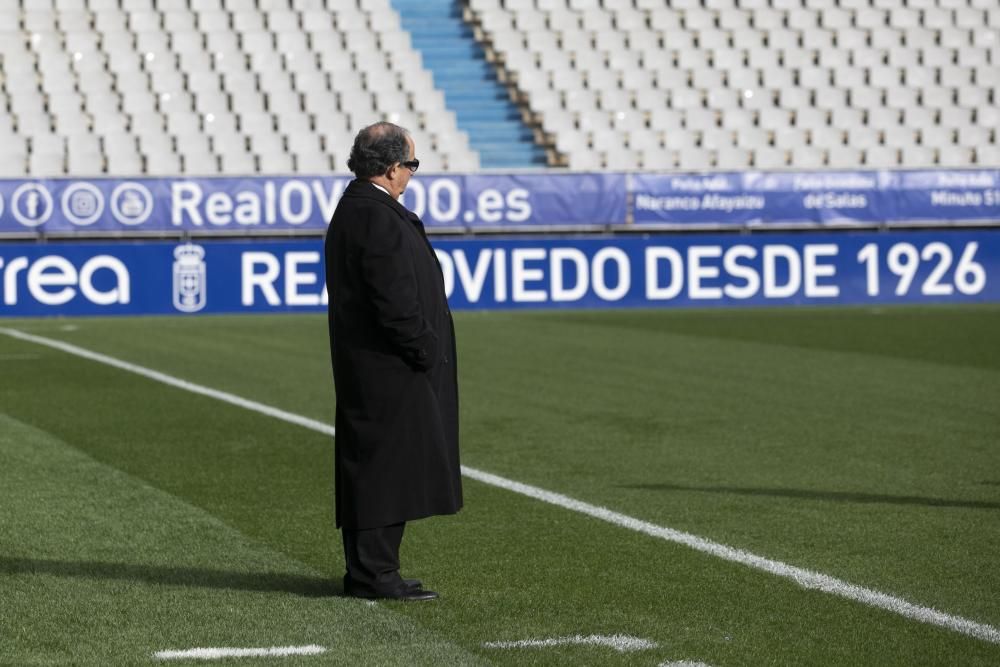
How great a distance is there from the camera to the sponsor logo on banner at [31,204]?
25.8 m

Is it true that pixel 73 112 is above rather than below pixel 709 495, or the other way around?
above

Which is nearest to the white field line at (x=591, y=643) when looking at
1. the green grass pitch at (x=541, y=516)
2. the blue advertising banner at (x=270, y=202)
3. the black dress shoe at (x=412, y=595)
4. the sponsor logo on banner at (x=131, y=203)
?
the green grass pitch at (x=541, y=516)

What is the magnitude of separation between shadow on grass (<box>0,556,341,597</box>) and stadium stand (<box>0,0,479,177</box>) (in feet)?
68.5

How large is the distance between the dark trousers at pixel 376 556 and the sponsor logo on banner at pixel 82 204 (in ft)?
68.8

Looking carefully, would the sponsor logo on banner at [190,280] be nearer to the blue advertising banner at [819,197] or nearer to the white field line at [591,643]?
the blue advertising banner at [819,197]

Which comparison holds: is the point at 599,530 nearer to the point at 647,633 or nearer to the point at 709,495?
the point at 709,495

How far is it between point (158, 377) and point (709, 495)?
794 centimetres

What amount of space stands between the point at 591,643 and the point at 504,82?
89.8 ft

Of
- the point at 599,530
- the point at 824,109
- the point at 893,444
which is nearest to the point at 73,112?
the point at 824,109

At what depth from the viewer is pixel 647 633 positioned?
18.3ft

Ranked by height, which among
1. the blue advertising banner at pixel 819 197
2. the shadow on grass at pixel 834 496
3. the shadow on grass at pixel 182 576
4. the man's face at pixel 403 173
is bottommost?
the shadow on grass at pixel 834 496

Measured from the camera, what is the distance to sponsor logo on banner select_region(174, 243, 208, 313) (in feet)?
83.3

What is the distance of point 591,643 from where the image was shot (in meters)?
5.42

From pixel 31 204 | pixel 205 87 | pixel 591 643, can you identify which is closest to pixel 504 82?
pixel 205 87
